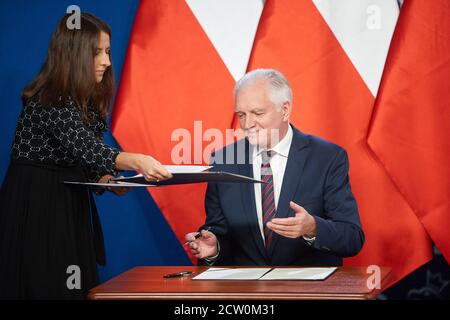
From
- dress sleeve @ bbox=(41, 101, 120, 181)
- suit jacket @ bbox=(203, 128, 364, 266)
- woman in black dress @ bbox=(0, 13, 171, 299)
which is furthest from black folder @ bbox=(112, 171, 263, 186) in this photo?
suit jacket @ bbox=(203, 128, 364, 266)

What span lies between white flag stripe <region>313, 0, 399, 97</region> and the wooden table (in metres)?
1.50

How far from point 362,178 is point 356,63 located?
22.9 inches

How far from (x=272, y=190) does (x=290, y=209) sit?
0.13 meters

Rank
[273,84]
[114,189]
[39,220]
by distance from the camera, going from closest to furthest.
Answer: [39,220]
[114,189]
[273,84]

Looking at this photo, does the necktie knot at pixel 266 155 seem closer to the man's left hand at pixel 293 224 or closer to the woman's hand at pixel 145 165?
the man's left hand at pixel 293 224

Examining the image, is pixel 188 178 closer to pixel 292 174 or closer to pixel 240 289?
pixel 240 289

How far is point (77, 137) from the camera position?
7.81 ft

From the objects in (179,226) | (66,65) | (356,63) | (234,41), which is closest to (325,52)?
(356,63)

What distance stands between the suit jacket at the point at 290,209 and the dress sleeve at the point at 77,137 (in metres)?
0.60

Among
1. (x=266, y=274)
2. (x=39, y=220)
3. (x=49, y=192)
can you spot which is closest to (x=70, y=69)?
(x=49, y=192)

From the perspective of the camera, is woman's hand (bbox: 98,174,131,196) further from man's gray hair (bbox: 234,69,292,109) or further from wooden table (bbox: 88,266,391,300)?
man's gray hair (bbox: 234,69,292,109)

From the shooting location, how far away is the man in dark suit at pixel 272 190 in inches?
107

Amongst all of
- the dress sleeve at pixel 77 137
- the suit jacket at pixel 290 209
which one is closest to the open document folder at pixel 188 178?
the dress sleeve at pixel 77 137
